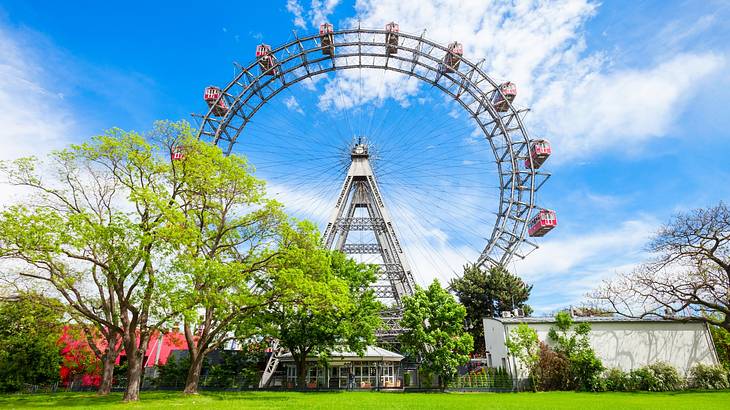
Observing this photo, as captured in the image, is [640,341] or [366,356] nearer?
[640,341]

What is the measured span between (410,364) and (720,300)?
Result: 20483mm

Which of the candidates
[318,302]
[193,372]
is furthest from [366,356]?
[193,372]

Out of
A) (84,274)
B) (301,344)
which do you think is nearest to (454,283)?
(301,344)

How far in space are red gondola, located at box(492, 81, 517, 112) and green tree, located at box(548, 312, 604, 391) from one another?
18.8m

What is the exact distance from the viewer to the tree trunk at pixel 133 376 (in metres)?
15.5

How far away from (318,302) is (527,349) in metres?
12.8

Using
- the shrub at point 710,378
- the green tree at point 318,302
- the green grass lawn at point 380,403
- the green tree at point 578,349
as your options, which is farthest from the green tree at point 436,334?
the shrub at point 710,378

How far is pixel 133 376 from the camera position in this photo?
16.0 m

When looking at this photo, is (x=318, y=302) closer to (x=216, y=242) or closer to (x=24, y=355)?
(x=216, y=242)

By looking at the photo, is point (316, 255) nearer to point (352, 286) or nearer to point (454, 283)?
point (352, 286)

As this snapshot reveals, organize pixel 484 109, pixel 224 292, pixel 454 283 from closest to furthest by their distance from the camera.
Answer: pixel 224 292 → pixel 484 109 → pixel 454 283

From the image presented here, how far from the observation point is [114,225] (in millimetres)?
15469

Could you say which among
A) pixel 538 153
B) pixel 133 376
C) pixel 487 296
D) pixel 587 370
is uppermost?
pixel 538 153

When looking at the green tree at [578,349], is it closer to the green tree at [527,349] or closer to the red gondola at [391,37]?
the green tree at [527,349]
